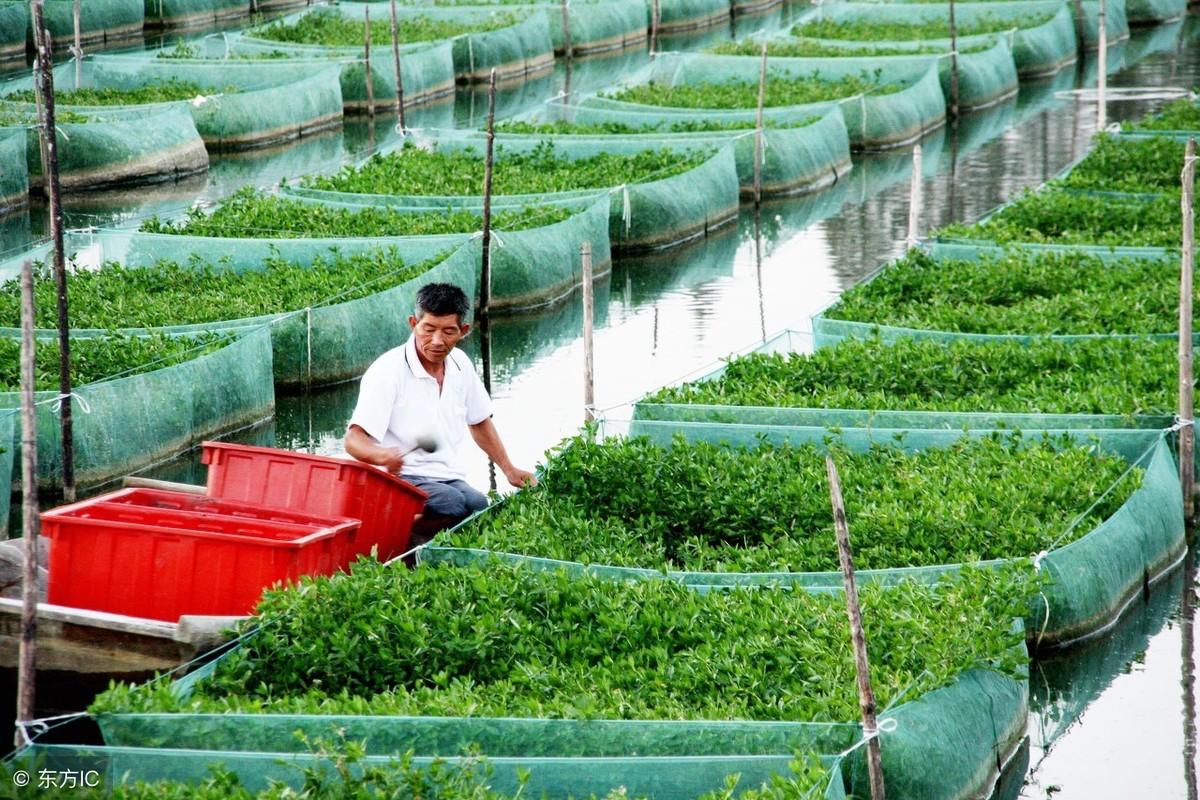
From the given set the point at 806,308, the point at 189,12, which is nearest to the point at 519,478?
the point at 806,308

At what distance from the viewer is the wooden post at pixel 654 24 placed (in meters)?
37.3

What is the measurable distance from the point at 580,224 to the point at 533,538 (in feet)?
28.9

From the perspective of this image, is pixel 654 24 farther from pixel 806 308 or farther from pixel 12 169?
pixel 806 308

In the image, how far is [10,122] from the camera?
22.0m

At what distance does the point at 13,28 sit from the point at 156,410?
22.7m

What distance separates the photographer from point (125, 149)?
23.0 metres

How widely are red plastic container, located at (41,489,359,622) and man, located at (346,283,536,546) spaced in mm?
835

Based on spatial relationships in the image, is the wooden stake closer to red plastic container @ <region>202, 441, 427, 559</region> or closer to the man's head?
the man's head

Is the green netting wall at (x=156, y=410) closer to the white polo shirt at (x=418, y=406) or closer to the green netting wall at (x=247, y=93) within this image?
the white polo shirt at (x=418, y=406)

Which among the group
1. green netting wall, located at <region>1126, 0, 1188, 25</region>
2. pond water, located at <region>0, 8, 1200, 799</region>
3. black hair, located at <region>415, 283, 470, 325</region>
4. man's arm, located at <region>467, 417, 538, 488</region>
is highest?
green netting wall, located at <region>1126, 0, 1188, 25</region>

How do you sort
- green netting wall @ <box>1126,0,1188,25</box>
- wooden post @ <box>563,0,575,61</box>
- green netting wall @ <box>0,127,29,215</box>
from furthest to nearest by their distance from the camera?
green netting wall @ <box>1126,0,1188,25</box> → wooden post @ <box>563,0,575,61</box> → green netting wall @ <box>0,127,29,215</box>

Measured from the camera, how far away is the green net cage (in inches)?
869

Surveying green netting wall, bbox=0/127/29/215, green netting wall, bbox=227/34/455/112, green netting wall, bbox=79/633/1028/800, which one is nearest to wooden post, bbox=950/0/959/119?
green netting wall, bbox=227/34/455/112

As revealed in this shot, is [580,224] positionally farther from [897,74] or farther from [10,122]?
[897,74]
